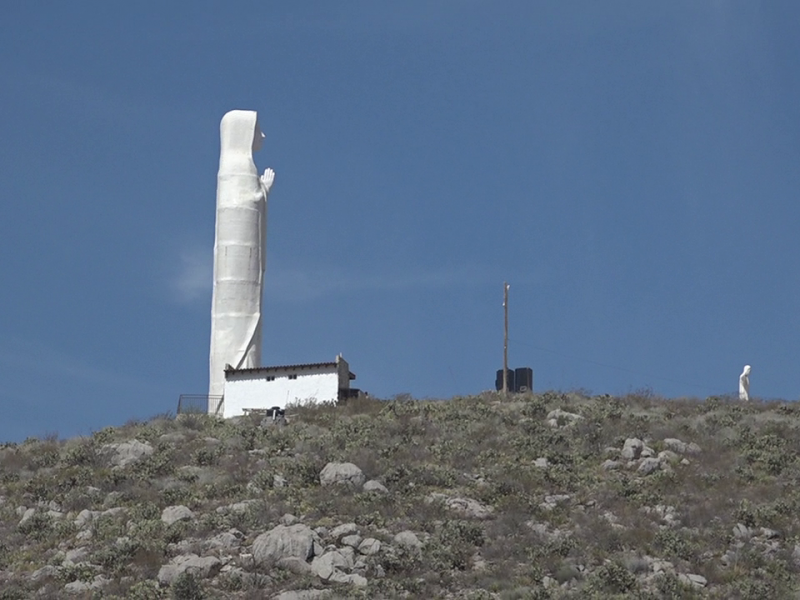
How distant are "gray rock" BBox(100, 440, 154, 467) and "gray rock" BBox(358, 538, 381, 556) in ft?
29.2

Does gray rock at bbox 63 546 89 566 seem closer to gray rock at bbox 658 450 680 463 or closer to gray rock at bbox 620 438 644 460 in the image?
gray rock at bbox 620 438 644 460

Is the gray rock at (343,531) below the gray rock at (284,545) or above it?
above

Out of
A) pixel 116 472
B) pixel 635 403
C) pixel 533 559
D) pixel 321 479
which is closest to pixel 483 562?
pixel 533 559

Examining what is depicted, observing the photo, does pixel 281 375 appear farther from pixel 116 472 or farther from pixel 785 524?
pixel 785 524

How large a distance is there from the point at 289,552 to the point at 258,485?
14.8 feet

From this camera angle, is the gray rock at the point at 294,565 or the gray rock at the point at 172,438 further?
the gray rock at the point at 172,438

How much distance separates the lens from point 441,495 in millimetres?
30250

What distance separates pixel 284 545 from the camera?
27.0 meters

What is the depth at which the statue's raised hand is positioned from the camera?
4416cm

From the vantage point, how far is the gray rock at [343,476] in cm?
3084

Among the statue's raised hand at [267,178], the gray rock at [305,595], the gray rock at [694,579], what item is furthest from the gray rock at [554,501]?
the statue's raised hand at [267,178]

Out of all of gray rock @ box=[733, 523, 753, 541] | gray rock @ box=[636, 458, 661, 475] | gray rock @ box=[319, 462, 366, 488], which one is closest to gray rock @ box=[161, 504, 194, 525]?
gray rock @ box=[319, 462, 366, 488]

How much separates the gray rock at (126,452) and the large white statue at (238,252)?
Answer: 6276 mm

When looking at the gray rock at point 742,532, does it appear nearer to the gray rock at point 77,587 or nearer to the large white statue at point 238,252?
the gray rock at point 77,587
